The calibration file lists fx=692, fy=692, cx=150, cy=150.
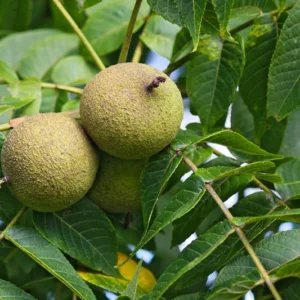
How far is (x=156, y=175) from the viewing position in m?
1.57

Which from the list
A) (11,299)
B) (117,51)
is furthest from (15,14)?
(11,299)

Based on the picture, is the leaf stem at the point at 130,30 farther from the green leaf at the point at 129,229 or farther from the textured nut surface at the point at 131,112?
the green leaf at the point at 129,229

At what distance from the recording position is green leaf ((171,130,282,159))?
155cm

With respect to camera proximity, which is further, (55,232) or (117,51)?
(117,51)

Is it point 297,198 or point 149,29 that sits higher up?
point 149,29

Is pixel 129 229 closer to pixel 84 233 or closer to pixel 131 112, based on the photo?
pixel 84 233

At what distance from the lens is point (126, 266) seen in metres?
1.78

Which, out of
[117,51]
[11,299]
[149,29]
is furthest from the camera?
[117,51]

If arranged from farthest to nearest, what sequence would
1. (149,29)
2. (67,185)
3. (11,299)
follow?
(149,29) → (67,185) → (11,299)

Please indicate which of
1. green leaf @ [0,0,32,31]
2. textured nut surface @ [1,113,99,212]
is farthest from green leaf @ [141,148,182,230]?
green leaf @ [0,0,32,31]

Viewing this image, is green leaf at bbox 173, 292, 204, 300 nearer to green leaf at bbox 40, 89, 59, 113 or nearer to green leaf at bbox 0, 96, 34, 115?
green leaf at bbox 0, 96, 34, 115

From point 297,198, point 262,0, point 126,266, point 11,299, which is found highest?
point 262,0

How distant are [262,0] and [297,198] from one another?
1.68ft

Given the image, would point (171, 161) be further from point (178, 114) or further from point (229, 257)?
point (229, 257)
